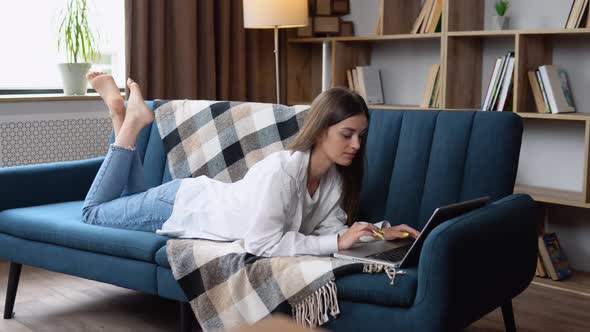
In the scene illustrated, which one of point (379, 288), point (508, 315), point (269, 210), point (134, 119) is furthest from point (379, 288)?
point (134, 119)

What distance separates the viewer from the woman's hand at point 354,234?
2148mm

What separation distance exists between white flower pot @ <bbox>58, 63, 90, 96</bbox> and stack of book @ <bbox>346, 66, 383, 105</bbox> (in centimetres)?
140

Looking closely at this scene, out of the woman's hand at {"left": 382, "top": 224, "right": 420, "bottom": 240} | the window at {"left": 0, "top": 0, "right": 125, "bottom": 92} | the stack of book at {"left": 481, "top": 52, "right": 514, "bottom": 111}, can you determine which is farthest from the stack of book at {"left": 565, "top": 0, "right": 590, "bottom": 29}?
the window at {"left": 0, "top": 0, "right": 125, "bottom": 92}

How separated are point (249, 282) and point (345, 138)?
0.51m

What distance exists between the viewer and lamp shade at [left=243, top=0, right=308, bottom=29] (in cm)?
380

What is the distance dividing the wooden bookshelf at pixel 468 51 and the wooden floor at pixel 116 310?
1.60 ft

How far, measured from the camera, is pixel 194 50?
4.12 metres

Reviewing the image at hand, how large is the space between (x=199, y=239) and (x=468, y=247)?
3.02 ft

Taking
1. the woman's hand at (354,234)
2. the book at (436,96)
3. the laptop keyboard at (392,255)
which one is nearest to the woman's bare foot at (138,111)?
the woman's hand at (354,234)

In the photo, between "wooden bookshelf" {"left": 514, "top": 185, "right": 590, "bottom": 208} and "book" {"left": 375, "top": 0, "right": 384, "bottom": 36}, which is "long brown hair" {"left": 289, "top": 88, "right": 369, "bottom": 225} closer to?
"wooden bookshelf" {"left": 514, "top": 185, "right": 590, "bottom": 208}

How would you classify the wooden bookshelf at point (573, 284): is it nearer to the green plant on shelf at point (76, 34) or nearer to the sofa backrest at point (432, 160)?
the sofa backrest at point (432, 160)

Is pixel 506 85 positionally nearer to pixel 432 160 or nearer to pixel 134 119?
pixel 432 160

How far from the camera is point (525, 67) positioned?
3461 mm

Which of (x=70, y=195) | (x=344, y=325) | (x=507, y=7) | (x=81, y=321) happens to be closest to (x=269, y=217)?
(x=344, y=325)
